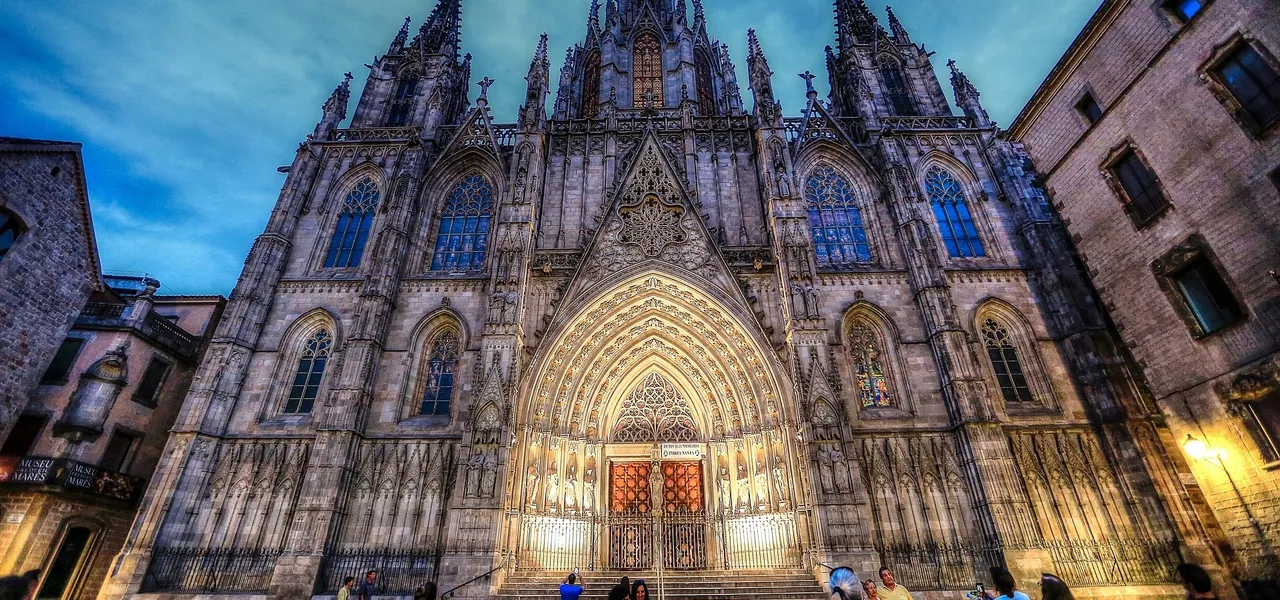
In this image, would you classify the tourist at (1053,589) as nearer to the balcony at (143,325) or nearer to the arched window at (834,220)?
the arched window at (834,220)

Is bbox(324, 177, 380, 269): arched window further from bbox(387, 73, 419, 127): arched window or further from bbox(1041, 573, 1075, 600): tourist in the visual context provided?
bbox(1041, 573, 1075, 600): tourist

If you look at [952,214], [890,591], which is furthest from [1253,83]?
[890,591]

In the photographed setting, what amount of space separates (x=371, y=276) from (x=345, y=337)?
2051 millimetres

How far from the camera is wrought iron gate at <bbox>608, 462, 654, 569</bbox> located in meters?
13.9

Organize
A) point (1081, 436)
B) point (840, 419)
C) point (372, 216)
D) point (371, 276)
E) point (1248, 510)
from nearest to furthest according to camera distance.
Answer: point (1248, 510)
point (840, 419)
point (1081, 436)
point (371, 276)
point (372, 216)

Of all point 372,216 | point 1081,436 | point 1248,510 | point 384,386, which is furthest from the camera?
point 372,216

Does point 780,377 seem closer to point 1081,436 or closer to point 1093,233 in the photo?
point 1081,436

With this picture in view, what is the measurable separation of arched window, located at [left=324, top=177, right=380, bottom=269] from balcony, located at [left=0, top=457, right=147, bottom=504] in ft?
26.7

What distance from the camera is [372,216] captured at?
1920 centimetres

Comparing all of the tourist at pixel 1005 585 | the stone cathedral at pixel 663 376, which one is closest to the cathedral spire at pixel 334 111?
the stone cathedral at pixel 663 376

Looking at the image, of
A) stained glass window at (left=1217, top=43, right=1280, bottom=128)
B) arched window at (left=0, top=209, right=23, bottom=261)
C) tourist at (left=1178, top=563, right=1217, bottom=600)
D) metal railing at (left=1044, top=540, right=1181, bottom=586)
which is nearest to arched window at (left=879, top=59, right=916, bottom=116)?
stained glass window at (left=1217, top=43, right=1280, bottom=128)

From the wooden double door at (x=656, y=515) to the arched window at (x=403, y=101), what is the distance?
17.5 metres

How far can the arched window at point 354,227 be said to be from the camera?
60.1ft

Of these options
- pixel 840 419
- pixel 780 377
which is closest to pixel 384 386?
pixel 780 377
